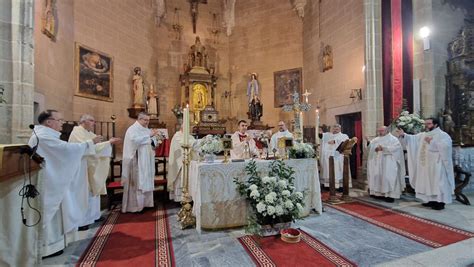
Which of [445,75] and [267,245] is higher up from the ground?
[445,75]

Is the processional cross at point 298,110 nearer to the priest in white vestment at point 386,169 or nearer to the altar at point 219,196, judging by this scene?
the altar at point 219,196

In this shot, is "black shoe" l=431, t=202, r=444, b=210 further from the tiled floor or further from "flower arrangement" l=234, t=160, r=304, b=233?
"flower arrangement" l=234, t=160, r=304, b=233

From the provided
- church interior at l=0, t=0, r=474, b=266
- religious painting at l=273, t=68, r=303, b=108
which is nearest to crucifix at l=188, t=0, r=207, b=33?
church interior at l=0, t=0, r=474, b=266

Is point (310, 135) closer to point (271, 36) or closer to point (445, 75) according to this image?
point (445, 75)

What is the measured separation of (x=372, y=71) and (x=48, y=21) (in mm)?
9492

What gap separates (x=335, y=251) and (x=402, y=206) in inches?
130

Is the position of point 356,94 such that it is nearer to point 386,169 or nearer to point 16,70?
point 386,169

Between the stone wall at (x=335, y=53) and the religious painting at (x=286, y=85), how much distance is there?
409 mm

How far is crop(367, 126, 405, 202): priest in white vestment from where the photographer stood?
5.95 meters

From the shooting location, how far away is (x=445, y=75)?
744 cm

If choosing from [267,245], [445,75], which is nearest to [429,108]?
[445,75]

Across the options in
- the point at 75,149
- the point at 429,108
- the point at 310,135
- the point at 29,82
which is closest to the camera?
the point at 75,149

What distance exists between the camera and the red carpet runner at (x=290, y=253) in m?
2.99

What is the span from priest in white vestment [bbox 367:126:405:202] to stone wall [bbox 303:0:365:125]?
82.9 inches
